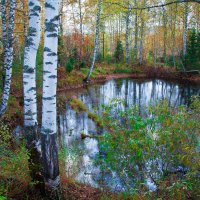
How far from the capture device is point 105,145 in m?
4.10

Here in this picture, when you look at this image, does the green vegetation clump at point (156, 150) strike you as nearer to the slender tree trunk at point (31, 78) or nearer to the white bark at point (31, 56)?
the slender tree trunk at point (31, 78)

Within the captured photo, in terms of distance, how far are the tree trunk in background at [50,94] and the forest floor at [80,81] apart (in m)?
0.47

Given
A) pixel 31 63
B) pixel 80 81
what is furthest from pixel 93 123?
pixel 80 81

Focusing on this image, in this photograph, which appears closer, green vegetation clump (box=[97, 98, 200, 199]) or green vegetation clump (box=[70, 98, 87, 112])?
green vegetation clump (box=[97, 98, 200, 199])

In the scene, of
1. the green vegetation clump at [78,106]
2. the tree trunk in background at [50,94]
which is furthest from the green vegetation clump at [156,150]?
the green vegetation clump at [78,106]

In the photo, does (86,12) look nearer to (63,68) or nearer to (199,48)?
(63,68)

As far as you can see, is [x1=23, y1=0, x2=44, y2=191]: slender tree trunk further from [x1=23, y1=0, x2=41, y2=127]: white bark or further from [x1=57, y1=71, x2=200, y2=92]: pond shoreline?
[x1=57, y1=71, x2=200, y2=92]: pond shoreline

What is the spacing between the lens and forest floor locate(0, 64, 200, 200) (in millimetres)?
4428

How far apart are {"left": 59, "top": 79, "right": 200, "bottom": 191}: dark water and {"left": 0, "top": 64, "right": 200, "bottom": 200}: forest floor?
1.55ft

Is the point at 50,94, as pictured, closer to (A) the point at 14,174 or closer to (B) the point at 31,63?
(B) the point at 31,63

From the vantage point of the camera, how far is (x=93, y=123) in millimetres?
10586

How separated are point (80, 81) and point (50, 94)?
630 inches

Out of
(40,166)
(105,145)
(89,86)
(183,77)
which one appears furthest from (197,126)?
(183,77)

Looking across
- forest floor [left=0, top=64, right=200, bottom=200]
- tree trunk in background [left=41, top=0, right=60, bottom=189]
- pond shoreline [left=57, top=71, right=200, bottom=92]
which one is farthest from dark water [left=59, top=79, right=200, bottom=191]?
pond shoreline [left=57, top=71, right=200, bottom=92]
